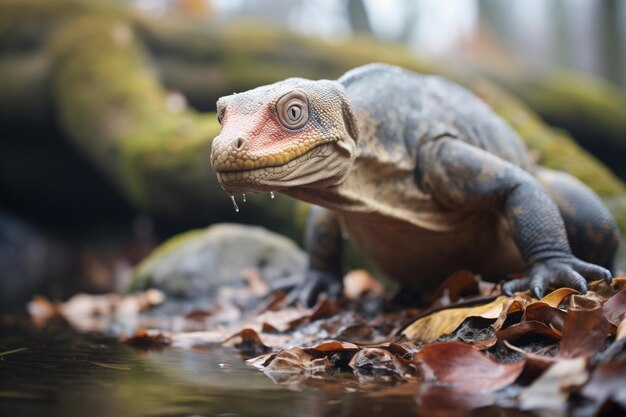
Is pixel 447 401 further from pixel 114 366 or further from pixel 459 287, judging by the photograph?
pixel 459 287

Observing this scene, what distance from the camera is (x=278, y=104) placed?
3.24 metres

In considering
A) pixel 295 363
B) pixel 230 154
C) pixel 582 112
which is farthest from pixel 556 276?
pixel 582 112

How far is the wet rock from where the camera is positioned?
20.0ft

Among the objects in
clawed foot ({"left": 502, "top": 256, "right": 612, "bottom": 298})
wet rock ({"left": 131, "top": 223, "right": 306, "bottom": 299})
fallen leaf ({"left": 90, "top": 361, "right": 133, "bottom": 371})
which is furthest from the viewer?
wet rock ({"left": 131, "top": 223, "right": 306, "bottom": 299})

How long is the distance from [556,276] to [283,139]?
159 centimetres

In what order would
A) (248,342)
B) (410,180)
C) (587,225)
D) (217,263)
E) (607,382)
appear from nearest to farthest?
(607,382)
(248,342)
(410,180)
(587,225)
(217,263)

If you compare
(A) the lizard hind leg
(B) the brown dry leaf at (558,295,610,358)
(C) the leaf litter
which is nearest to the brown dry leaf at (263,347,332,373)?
(C) the leaf litter

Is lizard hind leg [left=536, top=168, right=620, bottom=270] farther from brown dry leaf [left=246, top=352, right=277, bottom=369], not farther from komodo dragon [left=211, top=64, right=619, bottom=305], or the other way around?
brown dry leaf [left=246, top=352, right=277, bottom=369]

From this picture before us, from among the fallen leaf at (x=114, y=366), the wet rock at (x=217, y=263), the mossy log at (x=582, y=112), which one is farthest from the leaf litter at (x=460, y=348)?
the mossy log at (x=582, y=112)

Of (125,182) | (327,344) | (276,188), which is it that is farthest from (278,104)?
(125,182)

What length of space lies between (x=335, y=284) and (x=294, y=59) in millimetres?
6631

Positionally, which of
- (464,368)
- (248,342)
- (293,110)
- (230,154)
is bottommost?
(248,342)

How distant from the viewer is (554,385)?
2.03 metres

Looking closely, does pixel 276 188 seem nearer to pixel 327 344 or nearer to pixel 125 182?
pixel 327 344
